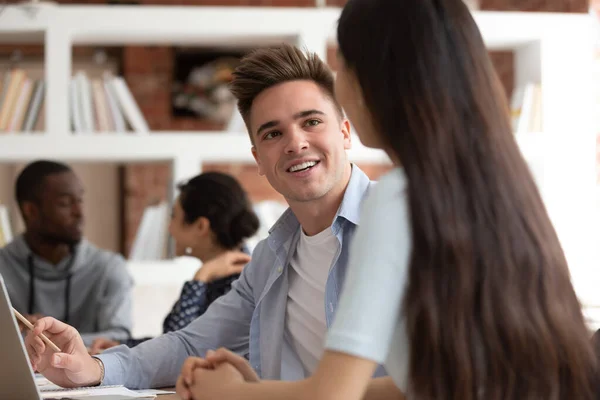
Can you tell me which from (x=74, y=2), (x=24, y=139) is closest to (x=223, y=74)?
(x=74, y=2)

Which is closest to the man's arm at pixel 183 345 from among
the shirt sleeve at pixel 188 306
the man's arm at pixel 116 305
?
the shirt sleeve at pixel 188 306

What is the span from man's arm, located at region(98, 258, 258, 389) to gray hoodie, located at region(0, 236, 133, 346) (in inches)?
54.0

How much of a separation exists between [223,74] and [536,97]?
2.50 meters

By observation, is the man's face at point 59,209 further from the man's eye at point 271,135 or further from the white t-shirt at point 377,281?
the white t-shirt at point 377,281

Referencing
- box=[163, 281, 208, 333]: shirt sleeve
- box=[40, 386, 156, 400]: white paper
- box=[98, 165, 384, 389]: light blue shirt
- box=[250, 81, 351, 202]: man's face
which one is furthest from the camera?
box=[163, 281, 208, 333]: shirt sleeve

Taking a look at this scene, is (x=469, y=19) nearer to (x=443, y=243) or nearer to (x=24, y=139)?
(x=443, y=243)

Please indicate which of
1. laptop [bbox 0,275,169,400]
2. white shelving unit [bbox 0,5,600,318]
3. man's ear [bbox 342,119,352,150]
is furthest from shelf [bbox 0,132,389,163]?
laptop [bbox 0,275,169,400]

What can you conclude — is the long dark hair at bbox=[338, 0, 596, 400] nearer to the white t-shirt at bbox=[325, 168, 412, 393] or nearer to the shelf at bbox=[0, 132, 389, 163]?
the white t-shirt at bbox=[325, 168, 412, 393]

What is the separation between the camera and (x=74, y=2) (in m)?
5.66

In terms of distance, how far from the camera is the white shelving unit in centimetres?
346

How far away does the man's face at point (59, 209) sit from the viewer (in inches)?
119

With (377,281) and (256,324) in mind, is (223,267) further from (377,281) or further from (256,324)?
(377,281)

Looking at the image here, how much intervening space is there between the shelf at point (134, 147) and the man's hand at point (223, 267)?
3.12 ft

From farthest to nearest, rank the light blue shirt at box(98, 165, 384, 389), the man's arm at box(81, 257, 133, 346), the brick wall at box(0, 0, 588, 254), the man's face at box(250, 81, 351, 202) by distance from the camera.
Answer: the brick wall at box(0, 0, 588, 254), the man's arm at box(81, 257, 133, 346), the man's face at box(250, 81, 351, 202), the light blue shirt at box(98, 165, 384, 389)
